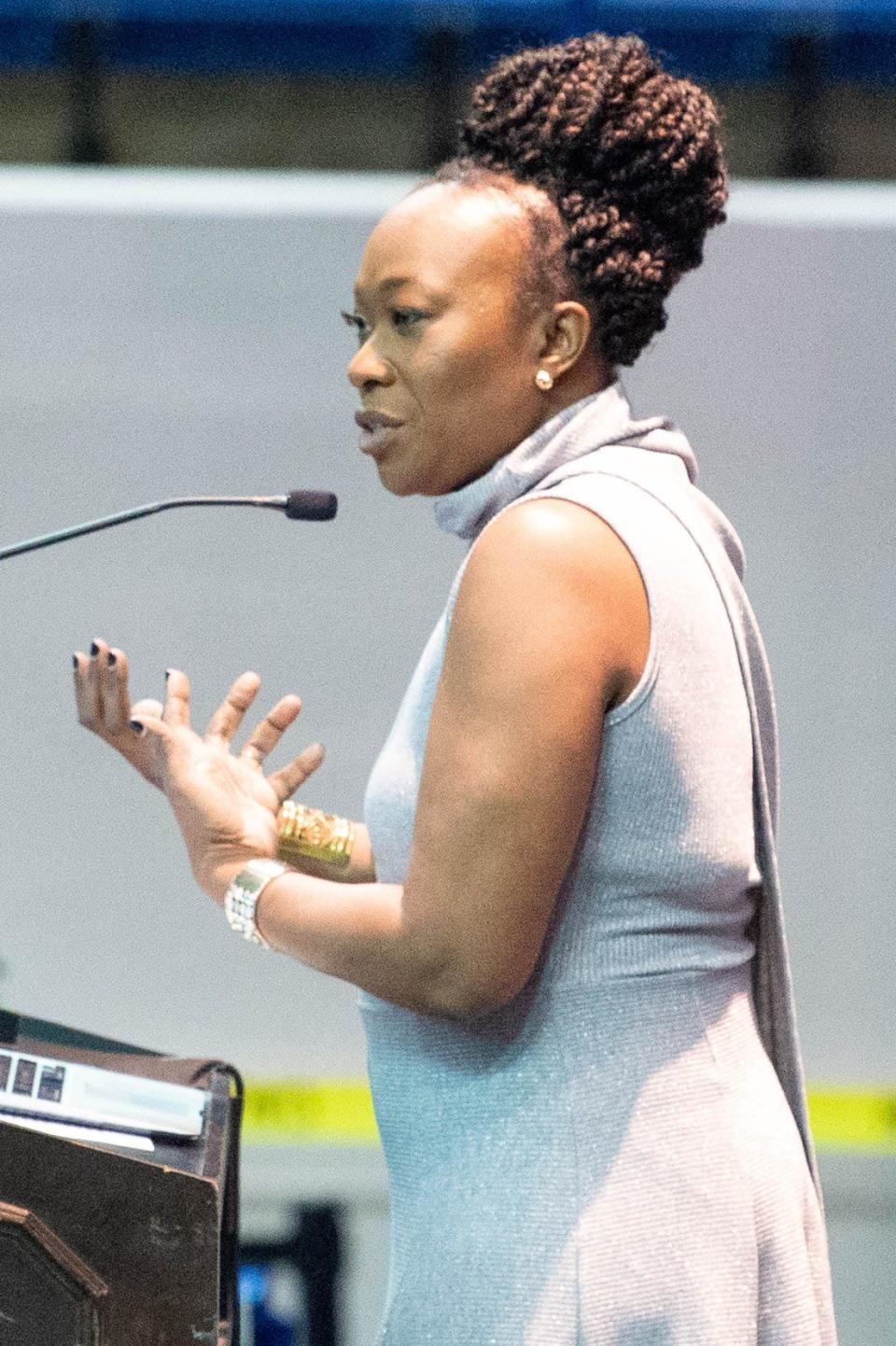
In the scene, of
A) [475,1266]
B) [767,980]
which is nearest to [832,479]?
[767,980]

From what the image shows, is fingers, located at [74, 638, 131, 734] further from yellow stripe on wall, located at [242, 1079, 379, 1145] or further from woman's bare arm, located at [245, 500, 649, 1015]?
yellow stripe on wall, located at [242, 1079, 379, 1145]

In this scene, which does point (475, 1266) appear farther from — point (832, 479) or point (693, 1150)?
point (832, 479)

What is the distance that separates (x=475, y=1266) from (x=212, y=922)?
1.94m

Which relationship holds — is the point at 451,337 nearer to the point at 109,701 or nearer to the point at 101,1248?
the point at 109,701

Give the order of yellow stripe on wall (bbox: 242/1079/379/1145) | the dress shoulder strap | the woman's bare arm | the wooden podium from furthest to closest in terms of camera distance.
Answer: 1. yellow stripe on wall (bbox: 242/1079/379/1145)
2. the dress shoulder strap
3. the woman's bare arm
4. the wooden podium

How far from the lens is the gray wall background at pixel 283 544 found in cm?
293

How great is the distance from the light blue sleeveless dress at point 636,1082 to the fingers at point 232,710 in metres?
0.17

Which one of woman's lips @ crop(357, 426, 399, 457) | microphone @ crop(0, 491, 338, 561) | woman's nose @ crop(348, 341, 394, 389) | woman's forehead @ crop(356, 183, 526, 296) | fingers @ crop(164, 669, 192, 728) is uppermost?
woman's forehead @ crop(356, 183, 526, 296)

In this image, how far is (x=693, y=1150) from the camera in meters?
1.06

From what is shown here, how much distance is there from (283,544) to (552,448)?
184cm

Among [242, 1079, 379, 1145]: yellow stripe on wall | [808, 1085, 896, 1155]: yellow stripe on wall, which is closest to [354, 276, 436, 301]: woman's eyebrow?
[242, 1079, 379, 1145]: yellow stripe on wall

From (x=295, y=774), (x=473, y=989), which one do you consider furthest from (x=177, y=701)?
(x=473, y=989)

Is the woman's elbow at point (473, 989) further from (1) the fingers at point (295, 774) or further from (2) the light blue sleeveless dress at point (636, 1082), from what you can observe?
(1) the fingers at point (295, 774)

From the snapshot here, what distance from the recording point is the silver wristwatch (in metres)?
1.15
